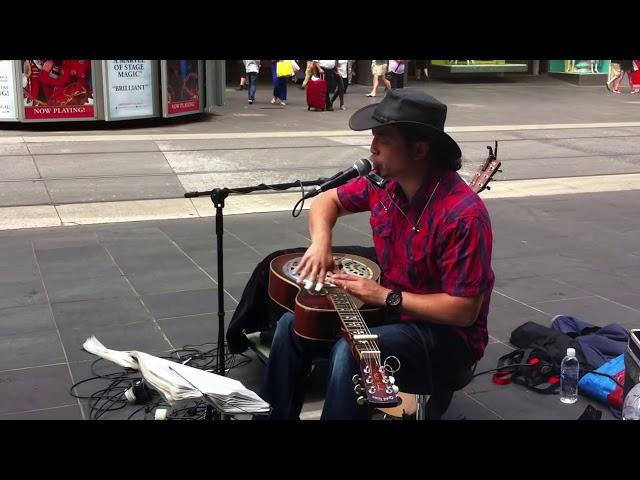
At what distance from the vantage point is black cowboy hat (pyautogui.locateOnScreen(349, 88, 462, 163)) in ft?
9.30

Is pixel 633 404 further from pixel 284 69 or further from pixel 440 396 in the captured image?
pixel 284 69

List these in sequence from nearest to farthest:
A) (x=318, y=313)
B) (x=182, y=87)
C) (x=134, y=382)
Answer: (x=318, y=313), (x=134, y=382), (x=182, y=87)

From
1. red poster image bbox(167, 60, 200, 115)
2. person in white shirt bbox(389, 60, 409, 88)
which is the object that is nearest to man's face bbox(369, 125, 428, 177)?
red poster image bbox(167, 60, 200, 115)

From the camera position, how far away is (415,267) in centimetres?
294

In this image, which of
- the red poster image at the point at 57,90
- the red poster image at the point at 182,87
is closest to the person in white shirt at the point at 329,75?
the red poster image at the point at 182,87

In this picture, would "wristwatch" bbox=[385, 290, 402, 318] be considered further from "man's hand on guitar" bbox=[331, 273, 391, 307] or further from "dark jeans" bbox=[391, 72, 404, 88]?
"dark jeans" bbox=[391, 72, 404, 88]

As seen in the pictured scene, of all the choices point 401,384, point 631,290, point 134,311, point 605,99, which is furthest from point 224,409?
point 605,99

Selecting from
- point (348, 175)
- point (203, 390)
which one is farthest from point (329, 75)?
point (203, 390)

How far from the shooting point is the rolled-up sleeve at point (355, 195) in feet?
11.1

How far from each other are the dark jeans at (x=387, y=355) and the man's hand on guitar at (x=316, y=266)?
0.25 meters

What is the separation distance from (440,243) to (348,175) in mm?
517

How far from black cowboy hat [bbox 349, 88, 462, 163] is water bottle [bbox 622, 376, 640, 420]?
1.22 metres

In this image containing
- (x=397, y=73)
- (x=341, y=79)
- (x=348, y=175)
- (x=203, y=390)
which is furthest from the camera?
(x=397, y=73)
